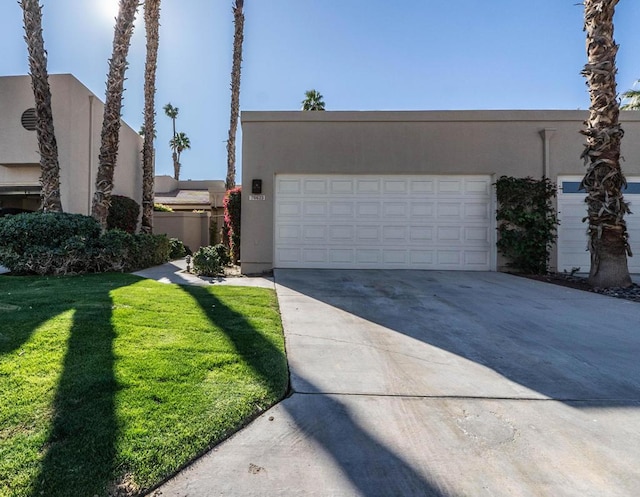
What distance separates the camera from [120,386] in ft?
8.10

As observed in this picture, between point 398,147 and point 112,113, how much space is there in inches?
298

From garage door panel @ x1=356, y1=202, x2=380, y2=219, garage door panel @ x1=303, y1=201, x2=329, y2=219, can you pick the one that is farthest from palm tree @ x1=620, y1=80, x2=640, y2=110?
garage door panel @ x1=303, y1=201, x2=329, y2=219

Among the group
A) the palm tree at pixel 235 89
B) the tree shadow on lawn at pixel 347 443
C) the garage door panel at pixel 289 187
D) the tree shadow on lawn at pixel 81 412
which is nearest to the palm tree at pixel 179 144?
the palm tree at pixel 235 89

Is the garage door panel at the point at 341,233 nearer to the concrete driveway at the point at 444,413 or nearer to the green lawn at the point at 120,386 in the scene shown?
the concrete driveway at the point at 444,413

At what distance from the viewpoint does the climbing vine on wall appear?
28.3 ft

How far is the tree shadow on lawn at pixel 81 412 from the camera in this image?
167 centimetres

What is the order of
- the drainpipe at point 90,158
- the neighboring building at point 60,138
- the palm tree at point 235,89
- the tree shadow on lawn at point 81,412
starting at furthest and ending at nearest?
the palm tree at point 235,89 → the drainpipe at point 90,158 → the neighboring building at point 60,138 → the tree shadow on lawn at point 81,412

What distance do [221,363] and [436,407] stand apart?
1754mm

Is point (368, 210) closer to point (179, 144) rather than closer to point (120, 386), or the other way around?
point (120, 386)

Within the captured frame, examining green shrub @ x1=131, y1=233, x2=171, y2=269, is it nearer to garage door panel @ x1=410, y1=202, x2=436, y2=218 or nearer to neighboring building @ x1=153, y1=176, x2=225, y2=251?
neighboring building @ x1=153, y1=176, x2=225, y2=251

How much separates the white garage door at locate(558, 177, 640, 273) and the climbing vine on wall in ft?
1.22

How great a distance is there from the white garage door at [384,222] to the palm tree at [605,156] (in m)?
2.46

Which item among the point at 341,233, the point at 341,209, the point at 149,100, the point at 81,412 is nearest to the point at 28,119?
the point at 149,100

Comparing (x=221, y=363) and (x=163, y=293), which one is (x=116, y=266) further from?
(x=221, y=363)
